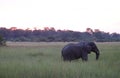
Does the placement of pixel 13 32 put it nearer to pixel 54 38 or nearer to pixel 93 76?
pixel 54 38

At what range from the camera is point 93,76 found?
855 centimetres

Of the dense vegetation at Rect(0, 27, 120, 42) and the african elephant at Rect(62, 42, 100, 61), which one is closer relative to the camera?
the african elephant at Rect(62, 42, 100, 61)

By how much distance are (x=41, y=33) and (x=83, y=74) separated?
273ft

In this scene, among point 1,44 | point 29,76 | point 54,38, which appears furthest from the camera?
point 54,38

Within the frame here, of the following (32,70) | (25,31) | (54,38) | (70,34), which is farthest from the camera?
(25,31)

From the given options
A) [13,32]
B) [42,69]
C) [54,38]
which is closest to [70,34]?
[54,38]

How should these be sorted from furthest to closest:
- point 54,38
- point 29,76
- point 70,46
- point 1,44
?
1. point 54,38
2. point 1,44
3. point 70,46
4. point 29,76

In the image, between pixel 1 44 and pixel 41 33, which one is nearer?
pixel 1 44

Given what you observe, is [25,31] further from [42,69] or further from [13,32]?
[42,69]

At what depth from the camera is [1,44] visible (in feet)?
105

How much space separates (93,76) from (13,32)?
265 feet

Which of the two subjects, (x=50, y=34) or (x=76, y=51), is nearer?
(x=76, y=51)

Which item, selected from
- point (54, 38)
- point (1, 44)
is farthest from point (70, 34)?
point (1, 44)

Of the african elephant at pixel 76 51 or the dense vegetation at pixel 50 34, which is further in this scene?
the dense vegetation at pixel 50 34
